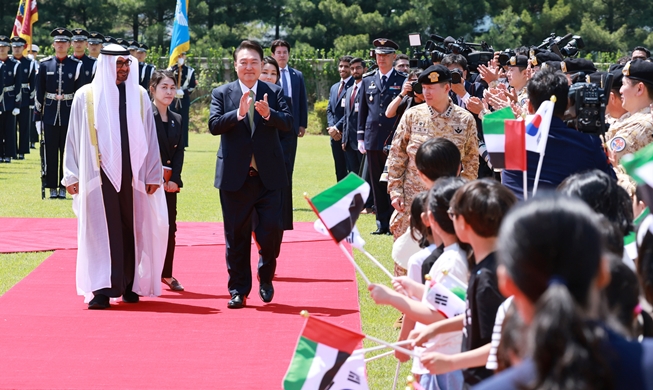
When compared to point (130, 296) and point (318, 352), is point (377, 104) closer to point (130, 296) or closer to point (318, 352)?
point (130, 296)

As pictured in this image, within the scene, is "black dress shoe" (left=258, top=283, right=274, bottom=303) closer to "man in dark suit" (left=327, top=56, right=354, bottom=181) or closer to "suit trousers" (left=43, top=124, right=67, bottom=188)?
"man in dark suit" (left=327, top=56, right=354, bottom=181)

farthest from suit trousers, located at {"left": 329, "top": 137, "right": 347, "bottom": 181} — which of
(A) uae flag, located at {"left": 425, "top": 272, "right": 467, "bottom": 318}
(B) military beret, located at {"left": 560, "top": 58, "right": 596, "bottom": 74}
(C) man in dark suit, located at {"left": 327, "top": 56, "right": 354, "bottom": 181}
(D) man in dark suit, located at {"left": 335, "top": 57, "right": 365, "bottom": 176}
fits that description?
(A) uae flag, located at {"left": 425, "top": 272, "right": 467, "bottom": 318}

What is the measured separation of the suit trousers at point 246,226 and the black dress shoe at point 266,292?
5.0 inches

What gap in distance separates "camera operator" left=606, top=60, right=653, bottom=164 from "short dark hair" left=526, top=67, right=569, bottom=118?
0.52m

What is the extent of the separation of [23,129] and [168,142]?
1343cm

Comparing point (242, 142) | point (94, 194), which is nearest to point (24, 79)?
point (94, 194)

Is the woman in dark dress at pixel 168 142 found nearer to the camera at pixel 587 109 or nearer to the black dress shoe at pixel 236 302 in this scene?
the black dress shoe at pixel 236 302

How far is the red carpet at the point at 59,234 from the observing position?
9703 mm

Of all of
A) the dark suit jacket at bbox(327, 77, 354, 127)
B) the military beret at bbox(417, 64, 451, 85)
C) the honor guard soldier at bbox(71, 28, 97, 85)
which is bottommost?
the dark suit jacket at bbox(327, 77, 354, 127)

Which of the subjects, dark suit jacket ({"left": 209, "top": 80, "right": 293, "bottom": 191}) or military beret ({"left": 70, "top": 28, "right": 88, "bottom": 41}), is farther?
military beret ({"left": 70, "top": 28, "right": 88, "bottom": 41})

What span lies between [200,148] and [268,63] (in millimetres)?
16283

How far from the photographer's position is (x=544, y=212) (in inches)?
63.6

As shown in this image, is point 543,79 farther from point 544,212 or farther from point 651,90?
point 544,212

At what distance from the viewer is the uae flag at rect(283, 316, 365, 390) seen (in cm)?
305
